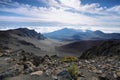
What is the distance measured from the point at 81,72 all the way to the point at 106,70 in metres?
1.56

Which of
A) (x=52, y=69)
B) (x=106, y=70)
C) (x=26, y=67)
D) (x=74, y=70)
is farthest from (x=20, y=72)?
(x=106, y=70)

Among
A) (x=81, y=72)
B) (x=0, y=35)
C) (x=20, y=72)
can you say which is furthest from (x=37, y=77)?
(x=0, y=35)

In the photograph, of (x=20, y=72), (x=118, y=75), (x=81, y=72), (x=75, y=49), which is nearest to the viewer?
(x=118, y=75)

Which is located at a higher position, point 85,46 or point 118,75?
point 118,75

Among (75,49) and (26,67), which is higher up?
(26,67)

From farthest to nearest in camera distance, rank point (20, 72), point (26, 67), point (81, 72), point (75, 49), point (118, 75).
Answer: point (75, 49) → point (26, 67) → point (20, 72) → point (81, 72) → point (118, 75)

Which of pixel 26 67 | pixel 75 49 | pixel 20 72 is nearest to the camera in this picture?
pixel 20 72

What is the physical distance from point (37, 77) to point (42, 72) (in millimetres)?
670

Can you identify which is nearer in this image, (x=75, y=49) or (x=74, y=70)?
(x=74, y=70)

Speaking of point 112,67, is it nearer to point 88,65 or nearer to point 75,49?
point 88,65

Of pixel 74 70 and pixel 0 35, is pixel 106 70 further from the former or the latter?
pixel 0 35

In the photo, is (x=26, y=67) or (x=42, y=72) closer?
(x=42, y=72)

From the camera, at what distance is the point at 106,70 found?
11.5m

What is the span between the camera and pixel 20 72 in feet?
40.4
